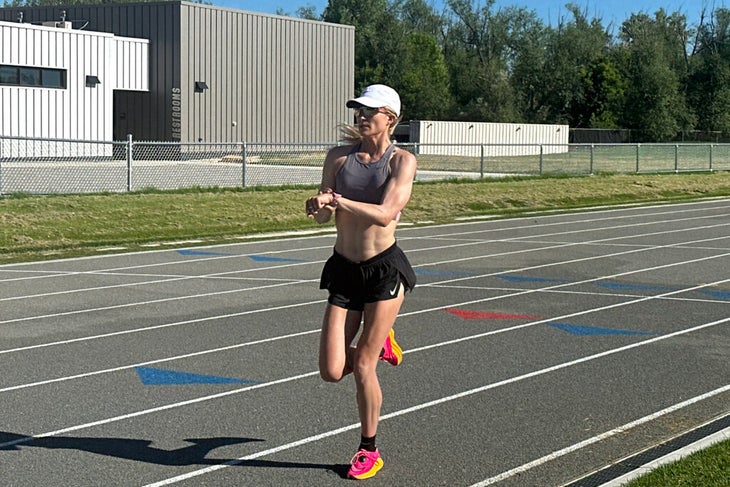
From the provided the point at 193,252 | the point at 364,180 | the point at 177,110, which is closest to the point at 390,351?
the point at 364,180

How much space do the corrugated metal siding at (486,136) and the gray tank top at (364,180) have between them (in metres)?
46.3

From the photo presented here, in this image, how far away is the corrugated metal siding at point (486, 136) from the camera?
55544 millimetres

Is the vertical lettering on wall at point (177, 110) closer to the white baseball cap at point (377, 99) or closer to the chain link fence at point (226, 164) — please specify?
the chain link fence at point (226, 164)

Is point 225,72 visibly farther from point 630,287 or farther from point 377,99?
point 377,99

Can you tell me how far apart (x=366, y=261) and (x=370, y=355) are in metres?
0.48

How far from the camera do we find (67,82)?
40.7 m

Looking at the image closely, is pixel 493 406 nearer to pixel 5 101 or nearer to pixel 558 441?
pixel 558 441

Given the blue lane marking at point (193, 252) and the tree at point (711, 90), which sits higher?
the tree at point (711, 90)

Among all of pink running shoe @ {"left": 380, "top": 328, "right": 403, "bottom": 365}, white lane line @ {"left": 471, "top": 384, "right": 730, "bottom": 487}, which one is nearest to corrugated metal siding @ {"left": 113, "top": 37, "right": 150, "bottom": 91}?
white lane line @ {"left": 471, "top": 384, "right": 730, "bottom": 487}

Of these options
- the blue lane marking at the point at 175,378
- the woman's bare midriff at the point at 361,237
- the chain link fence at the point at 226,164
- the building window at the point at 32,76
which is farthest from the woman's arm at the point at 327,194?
the building window at the point at 32,76

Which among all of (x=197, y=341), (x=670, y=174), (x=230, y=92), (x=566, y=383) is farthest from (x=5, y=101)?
(x=566, y=383)

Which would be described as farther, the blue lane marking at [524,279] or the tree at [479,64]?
the tree at [479,64]

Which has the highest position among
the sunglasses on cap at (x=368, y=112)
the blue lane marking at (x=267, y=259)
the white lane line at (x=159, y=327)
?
the sunglasses on cap at (x=368, y=112)

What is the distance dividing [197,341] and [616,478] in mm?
4591
